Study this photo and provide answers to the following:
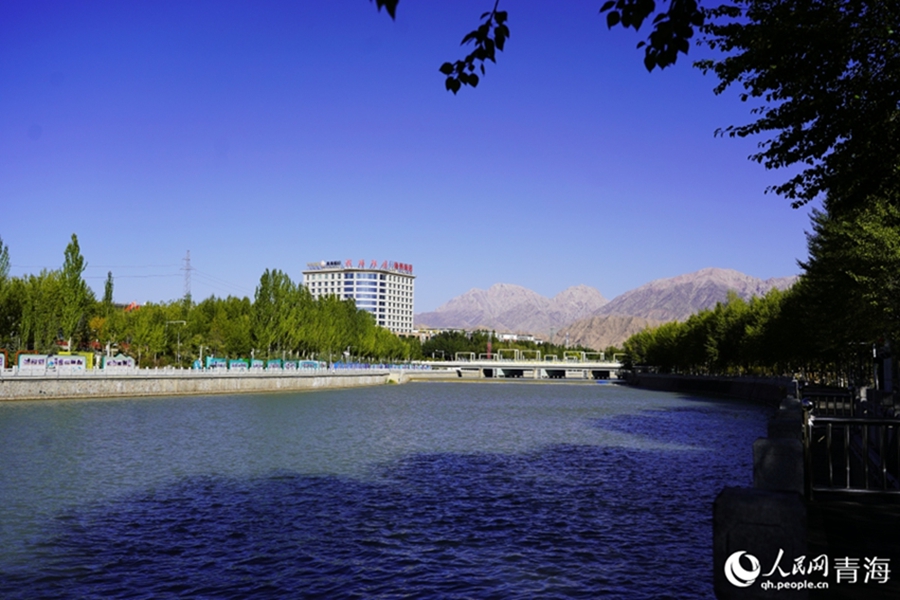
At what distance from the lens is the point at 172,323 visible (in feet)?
396

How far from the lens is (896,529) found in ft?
37.5

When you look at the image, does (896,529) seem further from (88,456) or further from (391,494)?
(88,456)

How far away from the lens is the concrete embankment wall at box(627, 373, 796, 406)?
266ft

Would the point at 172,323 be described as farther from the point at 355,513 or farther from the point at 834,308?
the point at 355,513

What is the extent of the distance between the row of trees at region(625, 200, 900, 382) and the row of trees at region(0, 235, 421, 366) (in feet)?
217

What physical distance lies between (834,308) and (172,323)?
10139 cm

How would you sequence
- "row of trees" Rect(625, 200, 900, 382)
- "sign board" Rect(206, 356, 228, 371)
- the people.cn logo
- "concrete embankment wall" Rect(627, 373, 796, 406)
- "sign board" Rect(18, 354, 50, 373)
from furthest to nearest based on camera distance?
"sign board" Rect(206, 356, 228, 371) < "concrete embankment wall" Rect(627, 373, 796, 406) < "sign board" Rect(18, 354, 50, 373) < "row of trees" Rect(625, 200, 900, 382) < the people.cn logo

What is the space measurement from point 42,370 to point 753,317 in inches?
3210

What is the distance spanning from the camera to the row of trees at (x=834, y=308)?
3412cm

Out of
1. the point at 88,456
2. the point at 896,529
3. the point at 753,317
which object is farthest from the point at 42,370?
the point at 753,317

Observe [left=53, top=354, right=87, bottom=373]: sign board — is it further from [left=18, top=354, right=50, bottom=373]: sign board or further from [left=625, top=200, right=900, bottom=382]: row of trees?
[left=625, top=200, right=900, bottom=382]: row of trees

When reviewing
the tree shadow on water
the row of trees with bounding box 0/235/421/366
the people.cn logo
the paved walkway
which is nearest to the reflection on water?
the tree shadow on water

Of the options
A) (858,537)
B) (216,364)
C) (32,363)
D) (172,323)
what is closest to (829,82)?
(858,537)

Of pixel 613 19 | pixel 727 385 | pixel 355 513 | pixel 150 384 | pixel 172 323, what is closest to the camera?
pixel 613 19
